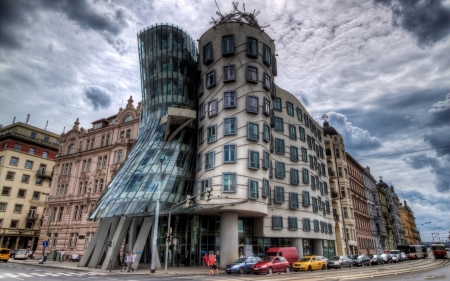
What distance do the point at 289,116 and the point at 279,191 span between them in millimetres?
11865

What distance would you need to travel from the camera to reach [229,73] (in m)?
35.1

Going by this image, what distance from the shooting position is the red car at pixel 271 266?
24800 mm

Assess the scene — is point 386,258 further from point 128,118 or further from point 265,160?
point 128,118

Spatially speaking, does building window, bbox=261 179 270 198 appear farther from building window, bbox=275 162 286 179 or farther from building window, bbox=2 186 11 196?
building window, bbox=2 186 11 196

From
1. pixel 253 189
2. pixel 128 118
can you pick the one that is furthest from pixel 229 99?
pixel 128 118

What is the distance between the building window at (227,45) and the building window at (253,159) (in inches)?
478

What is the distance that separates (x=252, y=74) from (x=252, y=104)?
12.4 ft

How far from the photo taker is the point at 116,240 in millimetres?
31062

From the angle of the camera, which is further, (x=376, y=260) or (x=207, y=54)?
(x=376, y=260)

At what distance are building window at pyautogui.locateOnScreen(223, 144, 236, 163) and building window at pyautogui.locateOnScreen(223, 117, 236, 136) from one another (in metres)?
1.48

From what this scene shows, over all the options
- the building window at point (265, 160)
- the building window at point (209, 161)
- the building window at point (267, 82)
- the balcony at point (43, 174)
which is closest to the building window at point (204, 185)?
the building window at point (209, 161)

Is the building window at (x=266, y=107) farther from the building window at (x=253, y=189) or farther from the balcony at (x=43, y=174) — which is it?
the balcony at (x=43, y=174)

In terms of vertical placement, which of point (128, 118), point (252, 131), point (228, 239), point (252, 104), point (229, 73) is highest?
point (128, 118)

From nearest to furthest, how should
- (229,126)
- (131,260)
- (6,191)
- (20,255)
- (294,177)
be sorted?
1. (131,260)
2. (229,126)
3. (294,177)
4. (20,255)
5. (6,191)
